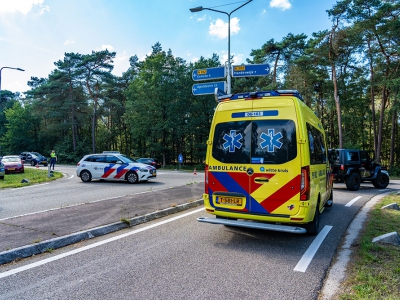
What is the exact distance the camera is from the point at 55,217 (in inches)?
261

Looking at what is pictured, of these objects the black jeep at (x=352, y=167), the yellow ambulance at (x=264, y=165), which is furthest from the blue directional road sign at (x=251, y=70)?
the yellow ambulance at (x=264, y=165)

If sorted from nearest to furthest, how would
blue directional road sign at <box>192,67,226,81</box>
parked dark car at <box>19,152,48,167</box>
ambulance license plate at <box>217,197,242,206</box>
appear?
ambulance license plate at <box>217,197,242,206</box> < blue directional road sign at <box>192,67,226,81</box> < parked dark car at <box>19,152,48,167</box>

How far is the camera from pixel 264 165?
513 centimetres

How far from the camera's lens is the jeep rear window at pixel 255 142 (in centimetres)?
502

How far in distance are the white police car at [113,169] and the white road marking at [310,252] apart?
10.9 metres

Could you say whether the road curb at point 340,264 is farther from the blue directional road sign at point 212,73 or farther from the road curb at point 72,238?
the blue directional road sign at point 212,73

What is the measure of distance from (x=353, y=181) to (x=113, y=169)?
12027mm

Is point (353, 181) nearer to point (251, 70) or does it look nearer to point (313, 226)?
point (251, 70)

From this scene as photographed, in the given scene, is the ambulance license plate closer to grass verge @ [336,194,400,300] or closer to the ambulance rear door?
the ambulance rear door

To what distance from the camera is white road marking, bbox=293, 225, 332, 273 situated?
13.4 feet

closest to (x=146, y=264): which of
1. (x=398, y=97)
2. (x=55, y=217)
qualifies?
(x=55, y=217)

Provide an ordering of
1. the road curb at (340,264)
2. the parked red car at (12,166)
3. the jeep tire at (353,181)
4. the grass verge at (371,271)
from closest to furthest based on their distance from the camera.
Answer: the grass verge at (371,271)
the road curb at (340,264)
the jeep tire at (353,181)
the parked red car at (12,166)

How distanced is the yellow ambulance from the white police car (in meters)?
10.2

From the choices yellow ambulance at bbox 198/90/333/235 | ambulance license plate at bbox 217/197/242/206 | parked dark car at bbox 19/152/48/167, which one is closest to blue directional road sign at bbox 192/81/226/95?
yellow ambulance at bbox 198/90/333/235
